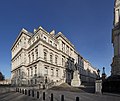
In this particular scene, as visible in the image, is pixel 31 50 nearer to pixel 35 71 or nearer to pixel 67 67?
pixel 35 71

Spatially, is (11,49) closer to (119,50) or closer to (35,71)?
(35,71)

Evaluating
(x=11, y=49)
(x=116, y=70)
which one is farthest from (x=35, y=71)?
(x=11, y=49)

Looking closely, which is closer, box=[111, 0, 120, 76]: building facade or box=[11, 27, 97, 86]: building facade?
box=[111, 0, 120, 76]: building facade

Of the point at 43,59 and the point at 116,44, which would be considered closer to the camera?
the point at 116,44

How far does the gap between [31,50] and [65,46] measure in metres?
16.9

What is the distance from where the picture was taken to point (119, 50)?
27.8 m

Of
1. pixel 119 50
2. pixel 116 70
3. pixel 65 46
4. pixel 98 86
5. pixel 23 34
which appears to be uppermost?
pixel 23 34

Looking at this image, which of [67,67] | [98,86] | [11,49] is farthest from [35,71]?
[11,49]

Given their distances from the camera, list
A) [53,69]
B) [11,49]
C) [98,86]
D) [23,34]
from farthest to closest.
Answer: [11,49] < [23,34] < [53,69] < [98,86]

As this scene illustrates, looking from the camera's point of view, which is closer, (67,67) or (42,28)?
(42,28)

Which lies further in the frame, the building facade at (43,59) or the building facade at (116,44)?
the building facade at (43,59)

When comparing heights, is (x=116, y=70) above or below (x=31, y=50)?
below

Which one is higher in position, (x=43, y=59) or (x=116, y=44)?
(x=116, y=44)

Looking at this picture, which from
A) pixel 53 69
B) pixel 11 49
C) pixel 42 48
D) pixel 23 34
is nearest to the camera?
pixel 42 48
